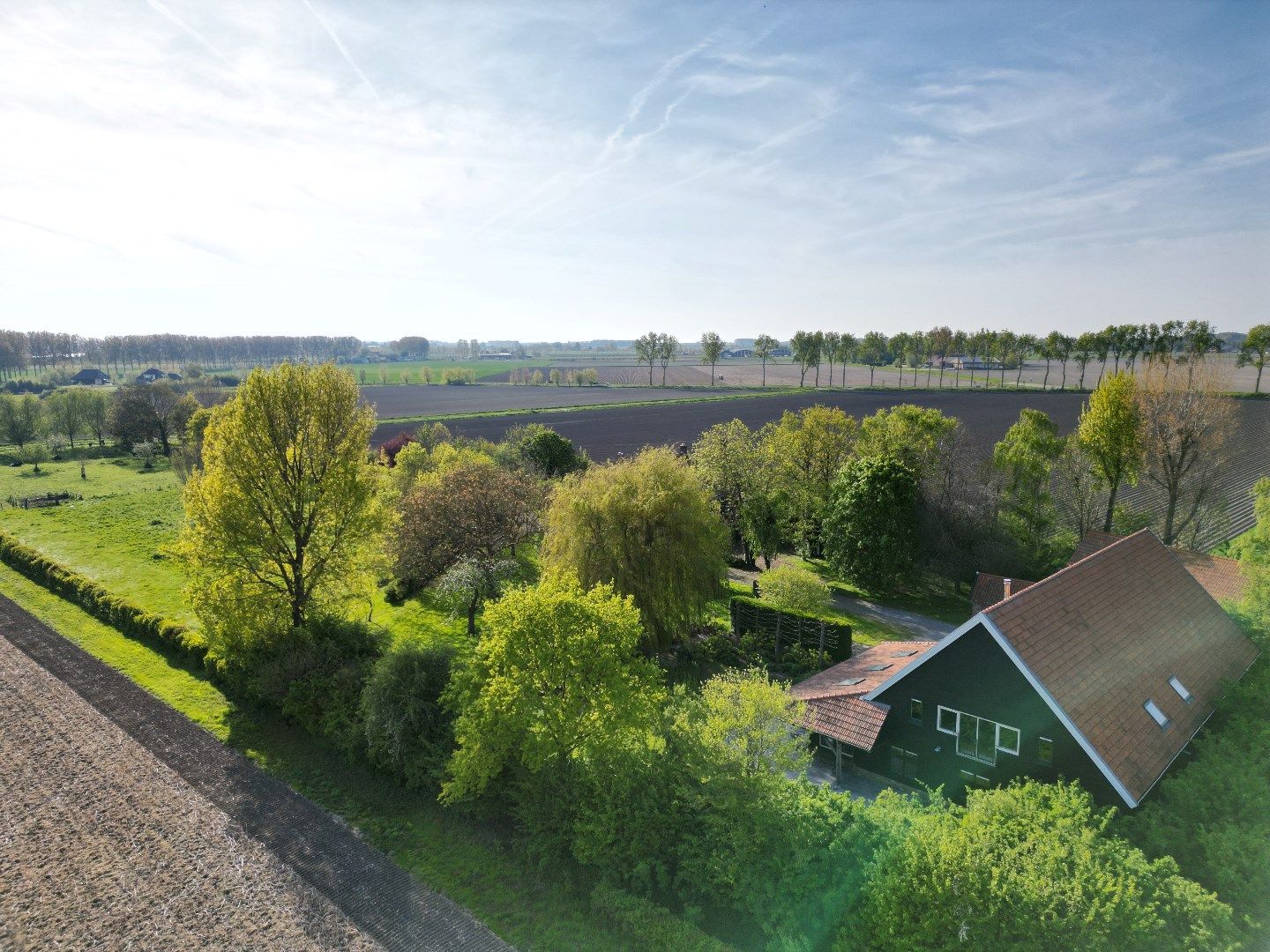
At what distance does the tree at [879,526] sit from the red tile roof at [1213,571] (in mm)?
7096

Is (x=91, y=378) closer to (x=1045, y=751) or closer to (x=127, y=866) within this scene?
(x=127, y=866)

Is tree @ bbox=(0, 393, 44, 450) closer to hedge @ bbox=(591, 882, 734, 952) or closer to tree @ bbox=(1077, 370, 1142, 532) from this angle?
hedge @ bbox=(591, 882, 734, 952)

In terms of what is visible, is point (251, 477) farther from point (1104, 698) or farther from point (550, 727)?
point (1104, 698)

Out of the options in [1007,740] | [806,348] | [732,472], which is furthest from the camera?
[806,348]

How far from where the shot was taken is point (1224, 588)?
25.7 m

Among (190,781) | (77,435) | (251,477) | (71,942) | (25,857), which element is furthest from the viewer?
(77,435)

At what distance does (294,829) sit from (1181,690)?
76.4 feet

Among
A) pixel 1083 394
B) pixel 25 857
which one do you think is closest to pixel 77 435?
pixel 25 857

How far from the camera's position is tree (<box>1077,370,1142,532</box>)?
34875 mm

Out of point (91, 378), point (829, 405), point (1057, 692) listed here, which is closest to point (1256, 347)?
point (829, 405)

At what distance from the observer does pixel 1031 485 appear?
3588 centimetres

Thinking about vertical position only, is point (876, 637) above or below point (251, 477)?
below

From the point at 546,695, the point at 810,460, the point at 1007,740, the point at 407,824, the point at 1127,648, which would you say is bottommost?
the point at 407,824

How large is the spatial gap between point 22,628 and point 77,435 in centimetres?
7337
